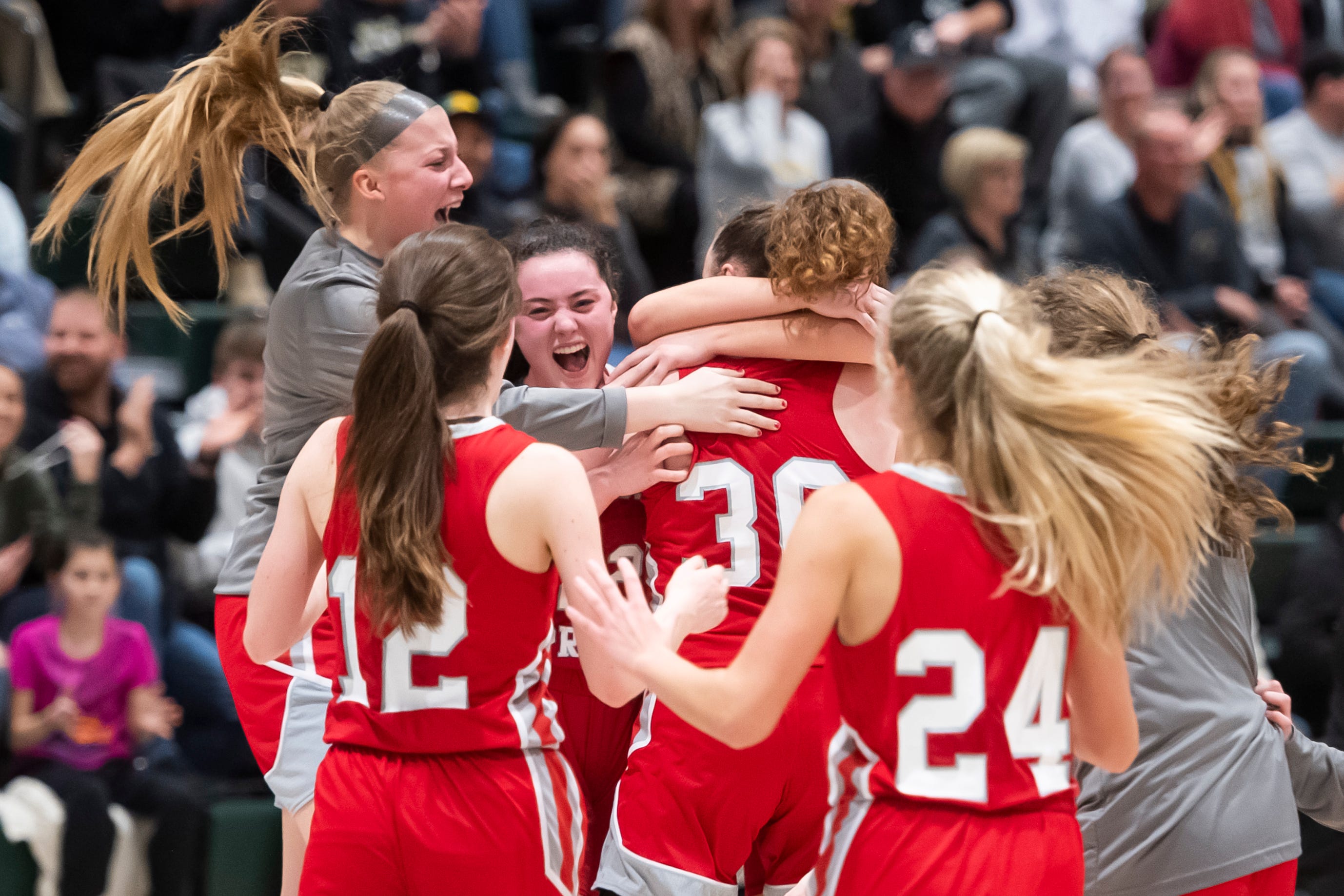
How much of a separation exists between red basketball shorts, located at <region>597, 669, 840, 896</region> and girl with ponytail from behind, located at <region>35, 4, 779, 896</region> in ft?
2.34

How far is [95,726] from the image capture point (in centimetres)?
469

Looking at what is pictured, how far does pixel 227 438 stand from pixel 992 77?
451cm

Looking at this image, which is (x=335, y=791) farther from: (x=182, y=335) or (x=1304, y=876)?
(x=182, y=335)

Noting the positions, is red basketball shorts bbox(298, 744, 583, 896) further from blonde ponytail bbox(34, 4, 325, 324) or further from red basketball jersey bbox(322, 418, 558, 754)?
blonde ponytail bbox(34, 4, 325, 324)

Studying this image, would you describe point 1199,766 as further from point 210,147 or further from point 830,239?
point 210,147

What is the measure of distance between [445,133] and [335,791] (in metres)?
1.50

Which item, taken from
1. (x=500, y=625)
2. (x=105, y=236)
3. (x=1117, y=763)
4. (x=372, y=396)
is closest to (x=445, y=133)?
(x=105, y=236)

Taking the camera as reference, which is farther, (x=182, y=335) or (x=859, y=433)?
(x=182, y=335)

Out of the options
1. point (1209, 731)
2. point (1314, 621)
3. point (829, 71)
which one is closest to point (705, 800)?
point (1209, 731)

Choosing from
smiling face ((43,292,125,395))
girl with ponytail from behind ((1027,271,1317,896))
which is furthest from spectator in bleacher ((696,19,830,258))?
girl with ponytail from behind ((1027,271,1317,896))

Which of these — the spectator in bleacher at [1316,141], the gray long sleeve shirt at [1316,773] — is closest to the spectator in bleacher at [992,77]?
the spectator in bleacher at [1316,141]

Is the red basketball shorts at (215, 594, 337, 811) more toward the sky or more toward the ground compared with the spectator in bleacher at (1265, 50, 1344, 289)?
more toward the ground

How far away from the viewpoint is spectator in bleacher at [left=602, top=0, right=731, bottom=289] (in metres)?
7.01

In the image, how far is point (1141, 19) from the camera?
909 cm
